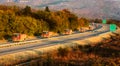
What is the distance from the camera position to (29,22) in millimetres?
48406

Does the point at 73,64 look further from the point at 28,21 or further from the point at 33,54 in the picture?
the point at 28,21

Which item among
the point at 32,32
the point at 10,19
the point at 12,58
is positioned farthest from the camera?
the point at 32,32

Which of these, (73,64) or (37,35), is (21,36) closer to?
(37,35)

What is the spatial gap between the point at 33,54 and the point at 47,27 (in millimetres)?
Result: 23768

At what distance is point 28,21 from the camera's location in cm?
4847

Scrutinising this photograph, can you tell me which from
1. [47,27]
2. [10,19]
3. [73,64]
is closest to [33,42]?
[10,19]

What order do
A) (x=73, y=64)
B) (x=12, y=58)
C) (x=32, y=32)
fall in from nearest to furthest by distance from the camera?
(x=73, y=64) < (x=12, y=58) < (x=32, y=32)

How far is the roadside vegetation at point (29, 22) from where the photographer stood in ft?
144

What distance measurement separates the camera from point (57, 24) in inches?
2210

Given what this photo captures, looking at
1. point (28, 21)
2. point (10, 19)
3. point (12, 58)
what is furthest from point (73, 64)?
point (28, 21)

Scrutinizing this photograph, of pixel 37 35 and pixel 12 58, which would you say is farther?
pixel 37 35

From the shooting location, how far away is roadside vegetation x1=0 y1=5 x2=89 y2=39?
44.0 meters

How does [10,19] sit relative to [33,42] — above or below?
above

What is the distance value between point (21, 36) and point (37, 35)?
28.5 feet
